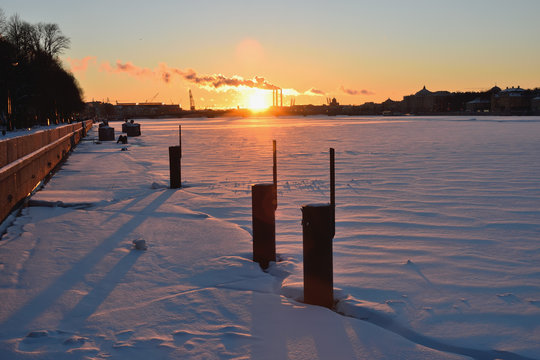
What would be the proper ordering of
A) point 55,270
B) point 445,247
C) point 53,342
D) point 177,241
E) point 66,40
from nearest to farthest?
point 53,342
point 55,270
point 445,247
point 177,241
point 66,40

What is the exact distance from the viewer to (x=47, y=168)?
1402 cm

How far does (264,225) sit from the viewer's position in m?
5.71

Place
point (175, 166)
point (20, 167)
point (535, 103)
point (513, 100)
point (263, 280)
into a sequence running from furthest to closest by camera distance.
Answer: point (513, 100) < point (535, 103) < point (175, 166) < point (20, 167) < point (263, 280)

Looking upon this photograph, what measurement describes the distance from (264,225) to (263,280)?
756 mm

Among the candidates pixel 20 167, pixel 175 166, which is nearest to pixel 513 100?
pixel 175 166

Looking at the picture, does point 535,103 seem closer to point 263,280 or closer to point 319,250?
point 263,280

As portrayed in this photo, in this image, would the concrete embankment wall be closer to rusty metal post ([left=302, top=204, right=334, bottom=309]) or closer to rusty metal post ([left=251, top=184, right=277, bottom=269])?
rusty metal post ([left=251, top=184, right=277, bottom=269])

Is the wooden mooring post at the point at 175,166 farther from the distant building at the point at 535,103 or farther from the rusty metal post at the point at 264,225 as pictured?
the distant building at the point at 535,103

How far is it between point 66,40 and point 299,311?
280 feet

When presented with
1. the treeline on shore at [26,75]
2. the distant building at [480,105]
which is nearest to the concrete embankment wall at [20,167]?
the treeline on shore at [26,75]

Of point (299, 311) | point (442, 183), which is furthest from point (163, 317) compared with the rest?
point (442, 183)

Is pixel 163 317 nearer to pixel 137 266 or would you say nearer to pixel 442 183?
pixel 137 266

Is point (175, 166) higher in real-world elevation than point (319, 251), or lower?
higher

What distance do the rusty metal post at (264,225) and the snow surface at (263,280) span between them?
168 millimetres
